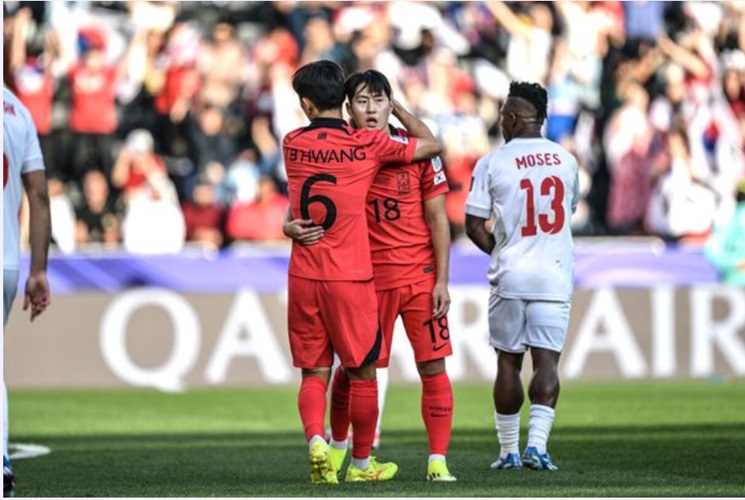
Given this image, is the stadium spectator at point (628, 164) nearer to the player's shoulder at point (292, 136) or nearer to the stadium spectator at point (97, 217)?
the stadium spectator at point (97, 217)

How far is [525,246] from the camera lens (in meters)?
9.85

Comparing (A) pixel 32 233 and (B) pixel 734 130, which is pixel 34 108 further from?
(A) pixel 32 233

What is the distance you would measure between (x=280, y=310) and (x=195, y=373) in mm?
1100

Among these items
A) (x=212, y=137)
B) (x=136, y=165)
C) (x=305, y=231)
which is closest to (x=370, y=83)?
(x=305, y=231)

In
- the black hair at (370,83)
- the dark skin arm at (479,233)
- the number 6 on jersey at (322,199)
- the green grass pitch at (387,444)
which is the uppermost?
the black hair at (370,83)

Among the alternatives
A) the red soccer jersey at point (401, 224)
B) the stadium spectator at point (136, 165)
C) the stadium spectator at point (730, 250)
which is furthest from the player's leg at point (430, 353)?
the stadium spectator at point (136, 165)

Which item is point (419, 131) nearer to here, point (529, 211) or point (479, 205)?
point (479, 205)

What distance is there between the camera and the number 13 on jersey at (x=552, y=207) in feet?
32.2

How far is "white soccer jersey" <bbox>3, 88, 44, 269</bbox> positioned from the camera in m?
8.65

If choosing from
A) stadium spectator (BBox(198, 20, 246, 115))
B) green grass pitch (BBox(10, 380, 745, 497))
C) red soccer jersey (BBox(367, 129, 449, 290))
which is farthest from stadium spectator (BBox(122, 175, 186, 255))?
red soccer jersey (BBox(367, 129, 449, 290))

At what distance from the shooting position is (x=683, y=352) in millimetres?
19000

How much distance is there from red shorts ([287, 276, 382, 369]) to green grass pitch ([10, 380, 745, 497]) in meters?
0.64

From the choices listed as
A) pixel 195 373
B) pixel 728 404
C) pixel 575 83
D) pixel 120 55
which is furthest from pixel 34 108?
pixel 728 404

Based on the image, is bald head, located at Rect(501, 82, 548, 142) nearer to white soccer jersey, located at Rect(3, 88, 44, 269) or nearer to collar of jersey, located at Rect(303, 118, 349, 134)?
collar of jersey, located at Rect(303, 118, 349, 134)
